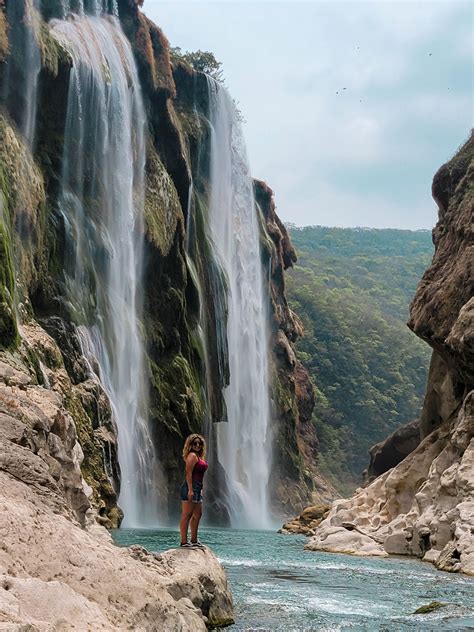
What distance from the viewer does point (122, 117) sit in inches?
1687

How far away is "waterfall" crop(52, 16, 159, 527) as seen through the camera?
36781mm

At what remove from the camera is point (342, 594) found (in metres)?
13.2

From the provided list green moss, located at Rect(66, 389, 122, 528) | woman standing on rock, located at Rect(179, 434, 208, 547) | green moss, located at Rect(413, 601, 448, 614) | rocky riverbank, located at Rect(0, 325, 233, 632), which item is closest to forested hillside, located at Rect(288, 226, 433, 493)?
green moss, located at Rect(66, 389, 122, 528)

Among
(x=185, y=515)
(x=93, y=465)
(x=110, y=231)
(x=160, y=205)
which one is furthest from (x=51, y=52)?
(x=185, y=515)

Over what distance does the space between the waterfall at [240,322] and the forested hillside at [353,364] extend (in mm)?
30859

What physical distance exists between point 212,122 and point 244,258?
10.5 m

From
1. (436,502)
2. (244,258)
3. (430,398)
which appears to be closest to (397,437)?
(430,398)

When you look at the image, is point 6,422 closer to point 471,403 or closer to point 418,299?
point 471,403

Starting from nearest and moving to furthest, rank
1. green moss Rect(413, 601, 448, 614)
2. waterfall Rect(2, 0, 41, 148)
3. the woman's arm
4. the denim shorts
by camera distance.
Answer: the woman's arm < the denim shorts < green moss Rect(413, 601, 448, 614) < waterfall Rect(2, 0, 41, 148)

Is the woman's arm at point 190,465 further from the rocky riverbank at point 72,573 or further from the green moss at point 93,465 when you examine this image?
the green moss at point 93,465

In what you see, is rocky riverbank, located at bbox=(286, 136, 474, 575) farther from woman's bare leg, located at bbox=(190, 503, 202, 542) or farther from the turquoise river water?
woman's bare leg, located at bbox=(190, 503, 202, 542)

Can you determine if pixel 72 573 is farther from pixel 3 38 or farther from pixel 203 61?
pixel 203 61

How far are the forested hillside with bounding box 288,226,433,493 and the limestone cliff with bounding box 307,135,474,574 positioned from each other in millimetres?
57716

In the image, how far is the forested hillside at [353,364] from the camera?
313 ft
